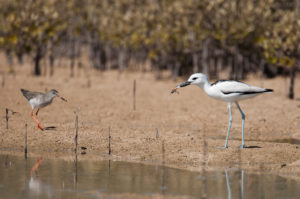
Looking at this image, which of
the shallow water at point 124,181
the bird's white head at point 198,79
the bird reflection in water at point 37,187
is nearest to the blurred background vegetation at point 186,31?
the bird's white head at point 198,79

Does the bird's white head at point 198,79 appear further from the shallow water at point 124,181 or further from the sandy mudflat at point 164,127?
the shallow water at point 124,181

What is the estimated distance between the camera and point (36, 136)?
12.0 metres

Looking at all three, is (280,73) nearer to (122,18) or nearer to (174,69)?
(174,69)

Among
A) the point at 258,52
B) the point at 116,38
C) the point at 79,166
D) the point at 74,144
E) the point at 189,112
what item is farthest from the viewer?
the point at 116,38

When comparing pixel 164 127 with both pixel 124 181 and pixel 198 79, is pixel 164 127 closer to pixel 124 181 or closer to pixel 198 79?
pixel 198 79

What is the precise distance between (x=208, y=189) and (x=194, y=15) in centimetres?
2320

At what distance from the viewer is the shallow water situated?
7980 mm

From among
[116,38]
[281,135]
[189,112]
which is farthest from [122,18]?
[281,135]

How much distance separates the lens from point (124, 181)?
874 centimetres

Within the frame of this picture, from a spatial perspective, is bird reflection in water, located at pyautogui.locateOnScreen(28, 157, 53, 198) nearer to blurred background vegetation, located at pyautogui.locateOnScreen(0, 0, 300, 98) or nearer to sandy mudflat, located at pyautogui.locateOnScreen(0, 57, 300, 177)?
sandy mudflat, located at pyautogui.locateOnScreen(0, 57, 300, 177)

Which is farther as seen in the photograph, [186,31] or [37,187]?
[186,31]

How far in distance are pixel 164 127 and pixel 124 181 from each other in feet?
18.9

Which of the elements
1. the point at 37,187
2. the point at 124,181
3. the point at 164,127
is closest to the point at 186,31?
the point at 164,127

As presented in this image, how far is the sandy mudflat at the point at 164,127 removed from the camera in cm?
1044
